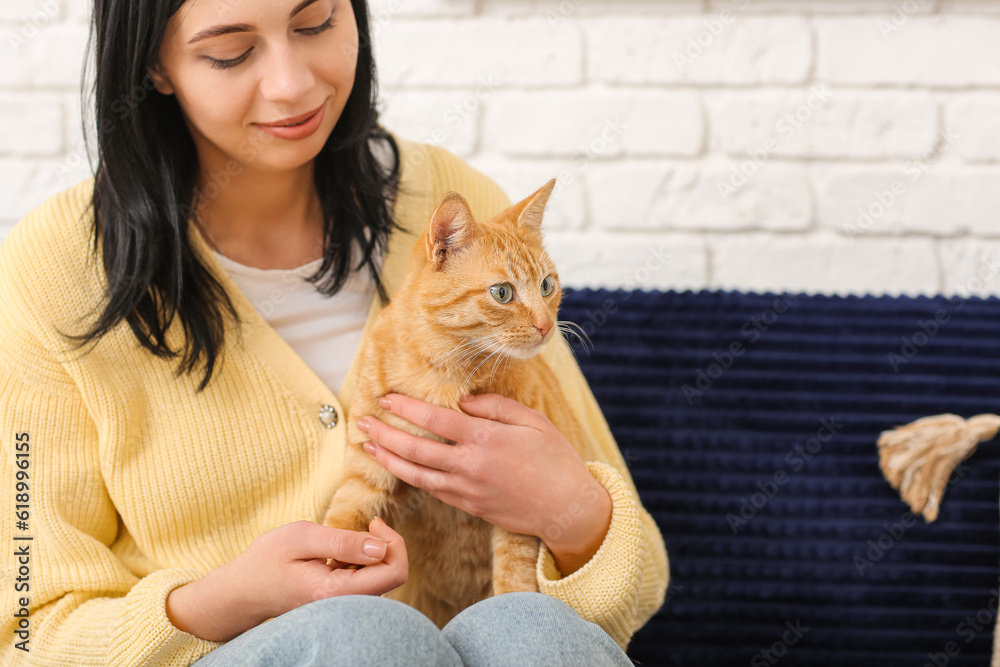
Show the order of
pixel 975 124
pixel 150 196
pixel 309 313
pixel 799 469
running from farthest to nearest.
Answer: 1. pixel 975 124
2. pixel 799 469
3. pixel 309 313
4. pixel 150 196

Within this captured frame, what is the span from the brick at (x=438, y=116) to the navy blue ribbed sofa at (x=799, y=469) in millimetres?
430

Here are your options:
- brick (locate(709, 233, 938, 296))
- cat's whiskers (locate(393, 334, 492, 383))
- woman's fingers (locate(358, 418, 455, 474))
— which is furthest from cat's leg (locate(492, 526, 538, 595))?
brick (locate(709, 233, 938, 296))

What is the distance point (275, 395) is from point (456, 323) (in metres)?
0.35

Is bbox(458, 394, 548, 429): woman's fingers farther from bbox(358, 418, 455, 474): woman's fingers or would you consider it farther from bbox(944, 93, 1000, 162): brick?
bbox(944, 93, 1000, 162): brick

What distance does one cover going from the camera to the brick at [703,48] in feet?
5.25

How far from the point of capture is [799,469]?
Result: 1.50m

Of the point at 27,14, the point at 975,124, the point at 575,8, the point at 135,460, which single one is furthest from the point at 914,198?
the point at 27,14

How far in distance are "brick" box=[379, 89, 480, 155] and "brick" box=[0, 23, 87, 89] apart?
2.15 ft

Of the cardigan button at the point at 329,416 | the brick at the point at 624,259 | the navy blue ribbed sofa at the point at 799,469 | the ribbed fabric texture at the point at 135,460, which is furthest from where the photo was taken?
the brick at the point at 624,259

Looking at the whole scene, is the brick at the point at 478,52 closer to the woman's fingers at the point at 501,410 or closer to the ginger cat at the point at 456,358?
the ginger cat at the point at 456,358

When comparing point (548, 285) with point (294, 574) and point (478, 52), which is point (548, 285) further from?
point (478, 52)

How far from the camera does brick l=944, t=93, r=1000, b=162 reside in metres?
1.60

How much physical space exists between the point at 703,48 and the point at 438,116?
0.56m

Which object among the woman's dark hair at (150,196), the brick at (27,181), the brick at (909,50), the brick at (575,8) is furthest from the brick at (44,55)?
→ the brick at (909,50)
